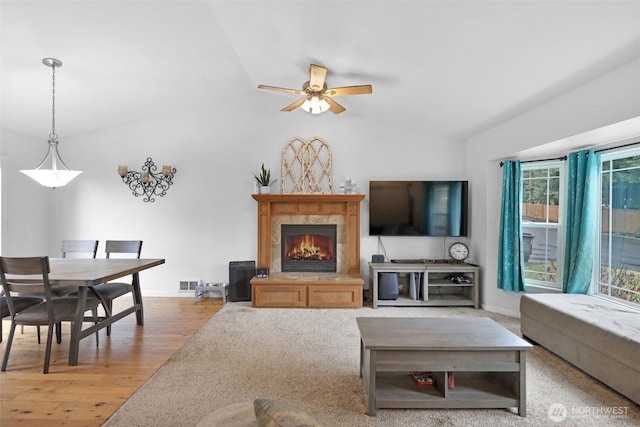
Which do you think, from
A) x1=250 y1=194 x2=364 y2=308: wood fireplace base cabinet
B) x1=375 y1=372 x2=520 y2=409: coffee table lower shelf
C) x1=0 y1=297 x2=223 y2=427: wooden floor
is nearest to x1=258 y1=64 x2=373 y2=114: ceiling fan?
x1=250 y1=194 x2=364 y2=308: wood fireplace base cabinet

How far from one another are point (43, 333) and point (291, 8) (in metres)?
4.05

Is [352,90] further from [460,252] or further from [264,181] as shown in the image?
[460,252]

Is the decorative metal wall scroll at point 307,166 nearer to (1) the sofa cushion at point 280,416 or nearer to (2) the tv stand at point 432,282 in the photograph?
(2) the tv stand at point 432,282

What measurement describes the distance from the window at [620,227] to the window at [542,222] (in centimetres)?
48

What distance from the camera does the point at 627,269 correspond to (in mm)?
3225

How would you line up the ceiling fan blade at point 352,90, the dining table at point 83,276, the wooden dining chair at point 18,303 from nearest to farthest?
the dining table at point 83,276 → the wooden dining chair at point 18,303 → the ceiling fan blade at point 352,90

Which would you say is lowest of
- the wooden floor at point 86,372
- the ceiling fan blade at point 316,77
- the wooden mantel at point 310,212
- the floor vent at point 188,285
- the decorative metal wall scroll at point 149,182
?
the wooden floor at point 86,372

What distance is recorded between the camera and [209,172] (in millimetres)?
5125

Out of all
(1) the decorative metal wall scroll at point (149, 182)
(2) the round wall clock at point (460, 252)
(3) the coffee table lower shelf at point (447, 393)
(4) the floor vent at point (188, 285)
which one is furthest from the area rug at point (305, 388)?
(1) the decorative metal wall scroll at point (149, 182)

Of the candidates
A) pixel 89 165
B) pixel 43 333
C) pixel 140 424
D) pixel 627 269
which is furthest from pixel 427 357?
pixel 89 165

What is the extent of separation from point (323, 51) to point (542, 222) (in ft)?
10.7

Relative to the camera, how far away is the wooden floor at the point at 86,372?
85.4 inches

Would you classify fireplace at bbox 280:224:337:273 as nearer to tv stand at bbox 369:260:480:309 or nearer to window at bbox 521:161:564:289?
tv stand at bbox 369:260:480:309

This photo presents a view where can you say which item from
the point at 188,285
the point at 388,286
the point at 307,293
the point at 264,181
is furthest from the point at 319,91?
the point at 188,285
